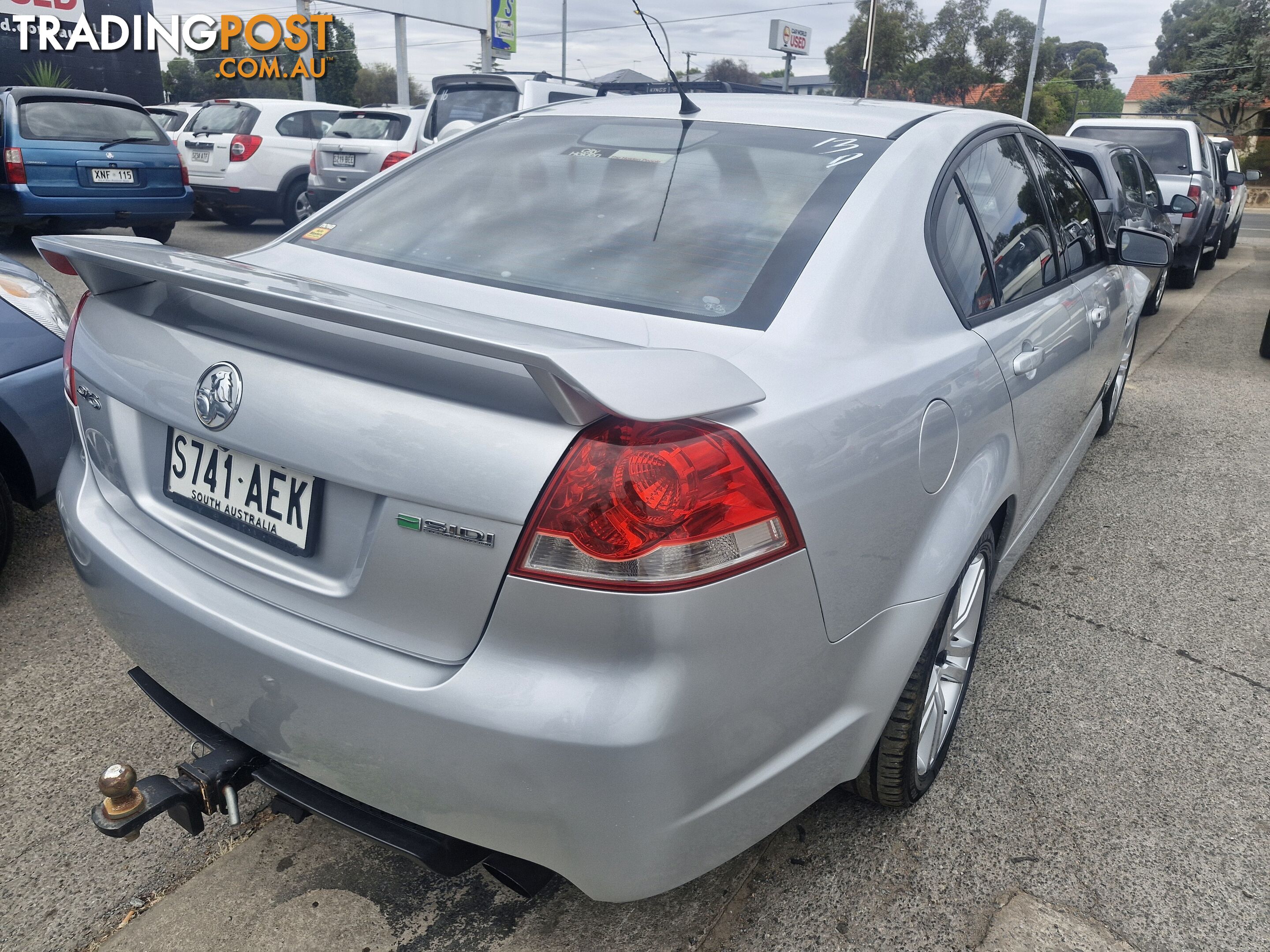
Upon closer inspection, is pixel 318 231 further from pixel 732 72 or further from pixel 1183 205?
pixel 732 72

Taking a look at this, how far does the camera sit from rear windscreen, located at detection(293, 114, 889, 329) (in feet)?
6.15

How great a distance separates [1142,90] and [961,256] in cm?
10045

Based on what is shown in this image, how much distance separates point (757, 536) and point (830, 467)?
0.21m

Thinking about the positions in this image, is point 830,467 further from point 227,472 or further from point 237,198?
point 237,198

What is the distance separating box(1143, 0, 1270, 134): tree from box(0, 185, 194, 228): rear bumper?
56554 mm

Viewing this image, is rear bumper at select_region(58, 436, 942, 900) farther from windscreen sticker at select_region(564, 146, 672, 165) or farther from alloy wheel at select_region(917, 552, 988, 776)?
windscreen sticker at select_region(564, 146, 672, 165)

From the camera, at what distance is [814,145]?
221cm

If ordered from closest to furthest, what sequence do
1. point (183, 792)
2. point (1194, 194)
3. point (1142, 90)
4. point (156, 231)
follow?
point (183, 792) < point (1194, 194) < point (156, 231) < point (1142, 90)

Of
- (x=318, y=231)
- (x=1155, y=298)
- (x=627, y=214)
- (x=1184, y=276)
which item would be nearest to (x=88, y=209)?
(x=318, y=231)

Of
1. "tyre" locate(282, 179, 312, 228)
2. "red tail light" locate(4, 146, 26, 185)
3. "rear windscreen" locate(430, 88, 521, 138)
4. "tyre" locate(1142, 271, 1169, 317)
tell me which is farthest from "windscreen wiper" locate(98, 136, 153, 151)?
"tyre" locate(1142, 271, 1169, 317)

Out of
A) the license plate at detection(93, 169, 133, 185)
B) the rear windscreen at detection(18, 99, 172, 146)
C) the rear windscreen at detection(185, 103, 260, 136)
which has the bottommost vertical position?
the license plate at detection(93, 169, 133, 185)

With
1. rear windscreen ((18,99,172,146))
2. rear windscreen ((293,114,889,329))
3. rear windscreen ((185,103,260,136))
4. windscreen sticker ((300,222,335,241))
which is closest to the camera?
rear windscreen ((293,114,889,329))

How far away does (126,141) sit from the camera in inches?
375

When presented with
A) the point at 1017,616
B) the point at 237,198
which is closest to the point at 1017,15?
the point at 237,198
